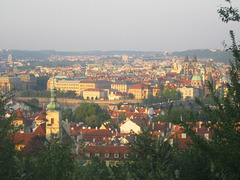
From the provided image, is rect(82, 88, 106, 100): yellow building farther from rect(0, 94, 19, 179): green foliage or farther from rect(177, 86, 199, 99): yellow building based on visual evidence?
rect(0, 94, 19, 179): green foliage

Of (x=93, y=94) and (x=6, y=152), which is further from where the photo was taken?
(x=93, y=94)

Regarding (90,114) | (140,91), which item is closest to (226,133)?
Answer: (90,114)

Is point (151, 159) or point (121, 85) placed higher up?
point (151, 159)

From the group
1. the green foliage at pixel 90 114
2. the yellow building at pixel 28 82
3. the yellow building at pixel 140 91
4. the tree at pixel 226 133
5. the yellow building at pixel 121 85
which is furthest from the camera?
the yellow building at pixel 28 82

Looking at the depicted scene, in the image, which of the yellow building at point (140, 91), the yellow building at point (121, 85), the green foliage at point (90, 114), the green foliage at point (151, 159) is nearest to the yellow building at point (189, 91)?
the yellow building at point (140, 91)

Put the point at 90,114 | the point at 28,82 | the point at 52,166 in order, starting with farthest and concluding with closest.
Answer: the point at 28,82, the point at 90,114, the point at 52,166

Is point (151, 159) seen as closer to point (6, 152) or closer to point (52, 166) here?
point (52, 166)

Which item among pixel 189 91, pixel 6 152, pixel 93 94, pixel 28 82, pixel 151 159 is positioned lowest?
pixel 93 94

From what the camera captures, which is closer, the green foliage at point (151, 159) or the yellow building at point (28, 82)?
the green foliage at point (151, 159)

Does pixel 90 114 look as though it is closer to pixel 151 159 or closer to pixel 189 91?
pixel 189 91

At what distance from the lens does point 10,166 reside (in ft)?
23.2

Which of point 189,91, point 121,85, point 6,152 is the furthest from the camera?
point 121,85

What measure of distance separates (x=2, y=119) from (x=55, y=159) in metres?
2.44

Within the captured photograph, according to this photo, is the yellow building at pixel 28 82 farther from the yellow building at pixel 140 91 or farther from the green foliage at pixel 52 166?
the green foliage at pixel 52 166
